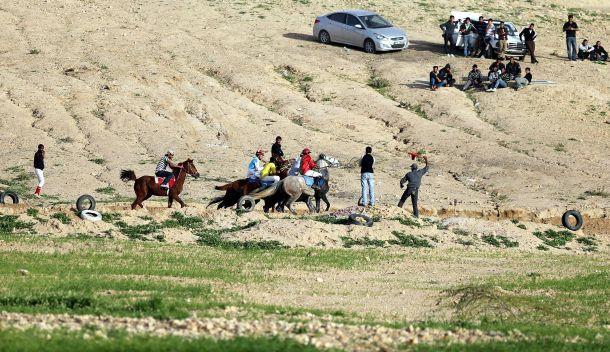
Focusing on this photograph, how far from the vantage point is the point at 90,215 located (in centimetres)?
3053

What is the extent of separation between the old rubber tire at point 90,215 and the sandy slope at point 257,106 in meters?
7.67

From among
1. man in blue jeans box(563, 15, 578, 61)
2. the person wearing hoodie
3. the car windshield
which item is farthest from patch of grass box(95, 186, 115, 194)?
man in blue jeans box(563, 15, 578, 61)

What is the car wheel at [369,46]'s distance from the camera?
55688 mm

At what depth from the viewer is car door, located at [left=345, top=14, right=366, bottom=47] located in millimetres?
55781

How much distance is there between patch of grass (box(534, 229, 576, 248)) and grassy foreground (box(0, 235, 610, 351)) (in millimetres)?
1630

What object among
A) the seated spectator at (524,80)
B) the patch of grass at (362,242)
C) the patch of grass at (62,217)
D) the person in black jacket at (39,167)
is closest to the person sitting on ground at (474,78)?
the seated spectator at (524,80)

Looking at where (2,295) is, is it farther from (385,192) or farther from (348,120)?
(348,120)

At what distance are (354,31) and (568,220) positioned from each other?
2170 centimetres

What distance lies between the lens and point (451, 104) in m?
49.9

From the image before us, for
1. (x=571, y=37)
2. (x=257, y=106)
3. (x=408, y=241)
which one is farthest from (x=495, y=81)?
(x=408, y=241)

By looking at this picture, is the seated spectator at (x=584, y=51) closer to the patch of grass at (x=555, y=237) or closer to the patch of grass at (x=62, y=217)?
the patch of grass at (x=555, y=237)

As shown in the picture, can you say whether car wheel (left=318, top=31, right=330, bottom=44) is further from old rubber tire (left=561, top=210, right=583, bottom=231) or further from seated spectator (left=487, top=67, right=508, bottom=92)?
old rubber tire (left=561, top=210, right=583, bottom=231)

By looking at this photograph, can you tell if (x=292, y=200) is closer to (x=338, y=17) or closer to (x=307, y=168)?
(x=307, y=168)

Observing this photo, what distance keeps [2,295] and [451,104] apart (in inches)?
1273
